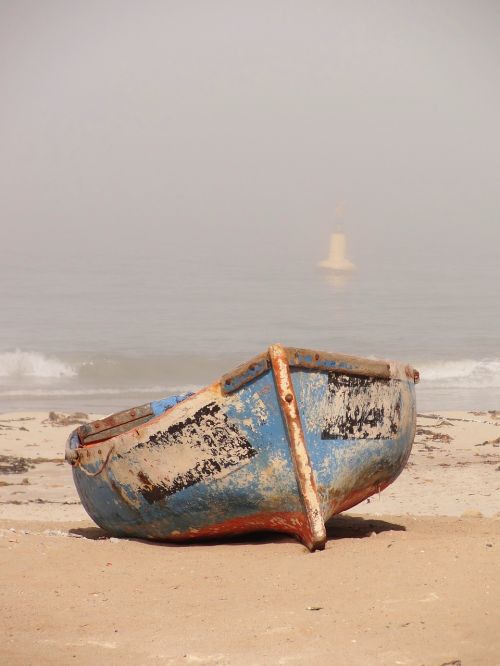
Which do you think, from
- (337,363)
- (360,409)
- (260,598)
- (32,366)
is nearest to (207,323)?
(32,366)

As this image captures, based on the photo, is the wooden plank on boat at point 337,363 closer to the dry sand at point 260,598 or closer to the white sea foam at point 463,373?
the dry sand at point 260,598

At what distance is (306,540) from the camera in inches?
251

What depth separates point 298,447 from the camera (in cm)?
628

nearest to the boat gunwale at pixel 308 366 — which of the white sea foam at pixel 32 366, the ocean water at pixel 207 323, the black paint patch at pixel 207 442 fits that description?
the black paint patch at pixel 207 442

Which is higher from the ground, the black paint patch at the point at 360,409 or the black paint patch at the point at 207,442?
the black paint patch at the point at 360,409

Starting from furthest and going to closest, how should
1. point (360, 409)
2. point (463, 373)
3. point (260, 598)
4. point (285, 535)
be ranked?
1. point (463, 373)
2. point (285, 535)
3. point (360, 409)
4. point (260, 598)

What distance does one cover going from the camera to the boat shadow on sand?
6.97m

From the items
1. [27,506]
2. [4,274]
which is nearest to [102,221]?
[4,274]

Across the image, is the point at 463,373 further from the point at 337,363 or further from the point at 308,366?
the point at 308,366

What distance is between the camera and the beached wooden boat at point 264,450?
6297 millimetres

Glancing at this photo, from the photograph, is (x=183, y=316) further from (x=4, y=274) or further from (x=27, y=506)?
(x=27, y=506)

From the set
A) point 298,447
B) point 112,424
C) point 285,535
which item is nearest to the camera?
point 298,447

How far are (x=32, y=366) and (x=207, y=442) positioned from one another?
63.6 ft

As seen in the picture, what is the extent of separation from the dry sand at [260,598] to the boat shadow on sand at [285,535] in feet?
0.08
